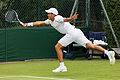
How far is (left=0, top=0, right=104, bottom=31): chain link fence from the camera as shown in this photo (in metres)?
14.4

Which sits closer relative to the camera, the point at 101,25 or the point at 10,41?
the point at 10,41

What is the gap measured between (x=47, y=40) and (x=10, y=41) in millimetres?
1462

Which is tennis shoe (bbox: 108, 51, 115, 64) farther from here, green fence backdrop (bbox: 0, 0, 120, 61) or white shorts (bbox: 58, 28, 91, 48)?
green fence backdrop (bbox: 0, 0, 120, 61)

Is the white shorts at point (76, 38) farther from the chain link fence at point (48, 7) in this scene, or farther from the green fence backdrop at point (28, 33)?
the chain link fence at point (48, 7)

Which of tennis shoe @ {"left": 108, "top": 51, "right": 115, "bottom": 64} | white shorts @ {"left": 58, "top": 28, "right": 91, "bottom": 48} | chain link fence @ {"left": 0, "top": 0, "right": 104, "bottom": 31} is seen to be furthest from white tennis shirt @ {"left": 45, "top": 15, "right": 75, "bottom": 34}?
chain link fence @ {"left": 0, "top": 0, "right": 104, "bottom": 31}

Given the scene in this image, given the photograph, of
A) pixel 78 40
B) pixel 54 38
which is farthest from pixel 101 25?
pixel 78 40

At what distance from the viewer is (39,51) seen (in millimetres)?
14922

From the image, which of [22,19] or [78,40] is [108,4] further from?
[78,40]

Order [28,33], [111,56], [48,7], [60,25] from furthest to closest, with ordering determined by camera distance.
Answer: [48,7]
[28,33]
[60,25]
[111,56]

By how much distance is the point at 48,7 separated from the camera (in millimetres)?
15258

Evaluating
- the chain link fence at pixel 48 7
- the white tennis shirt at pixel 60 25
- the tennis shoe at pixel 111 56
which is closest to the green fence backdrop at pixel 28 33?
the chain link fence at pixel 48 7

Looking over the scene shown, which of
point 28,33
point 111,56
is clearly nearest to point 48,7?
point 28,33

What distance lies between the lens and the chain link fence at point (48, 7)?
1445cm

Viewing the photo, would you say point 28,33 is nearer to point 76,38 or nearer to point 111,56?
point 76,38
